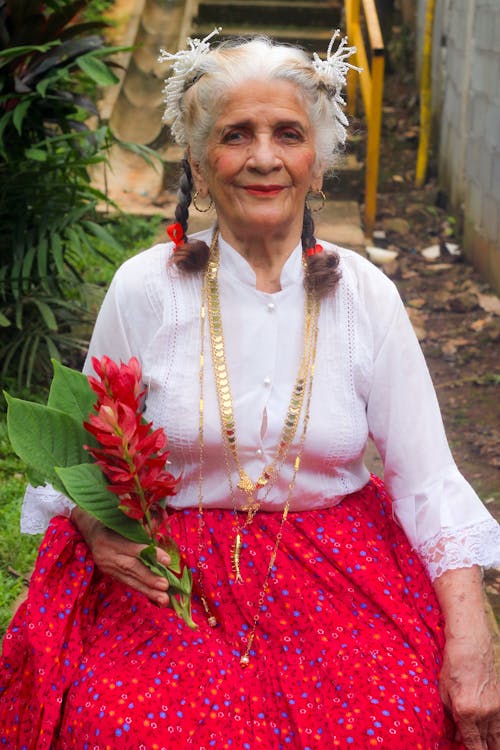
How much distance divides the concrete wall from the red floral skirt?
Answer: 3.70 meters

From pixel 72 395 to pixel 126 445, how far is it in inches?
10.1

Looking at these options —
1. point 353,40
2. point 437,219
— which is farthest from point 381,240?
point 353,40

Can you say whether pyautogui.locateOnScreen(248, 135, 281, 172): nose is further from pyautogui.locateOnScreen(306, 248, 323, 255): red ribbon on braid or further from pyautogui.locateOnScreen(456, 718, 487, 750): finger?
pyautogui.locateOnScreen(456, 718, 487, 750): finger

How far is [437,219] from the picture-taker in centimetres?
680

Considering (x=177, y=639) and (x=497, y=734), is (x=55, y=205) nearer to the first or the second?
(x=177, y=639)

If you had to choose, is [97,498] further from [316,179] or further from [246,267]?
[316,179]

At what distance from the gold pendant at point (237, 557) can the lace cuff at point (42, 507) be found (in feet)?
1.26

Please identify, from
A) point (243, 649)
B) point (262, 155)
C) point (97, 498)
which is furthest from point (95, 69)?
point (243, 649)

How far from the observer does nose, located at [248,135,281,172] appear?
2.30m

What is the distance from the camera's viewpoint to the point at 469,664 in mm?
2139

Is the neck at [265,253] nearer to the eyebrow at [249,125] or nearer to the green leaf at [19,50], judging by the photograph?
the eyebrow at [249,125]

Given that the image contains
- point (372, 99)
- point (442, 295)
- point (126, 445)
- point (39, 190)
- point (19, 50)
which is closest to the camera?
point (126, 445)

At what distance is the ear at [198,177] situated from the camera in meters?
2.48

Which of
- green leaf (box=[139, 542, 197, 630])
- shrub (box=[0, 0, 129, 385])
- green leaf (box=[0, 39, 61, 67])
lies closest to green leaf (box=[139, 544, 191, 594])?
green leaf (box=[139, 542, 197, 630])
